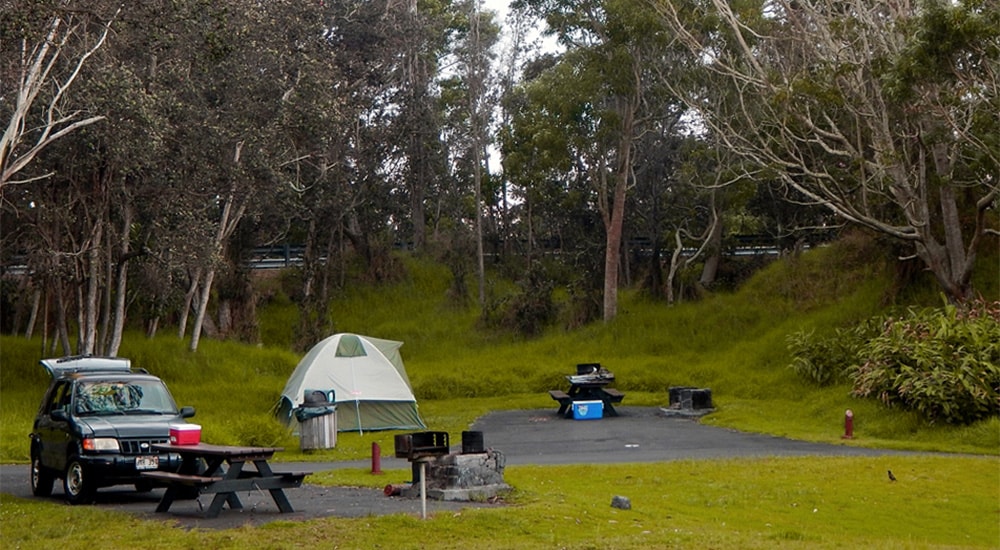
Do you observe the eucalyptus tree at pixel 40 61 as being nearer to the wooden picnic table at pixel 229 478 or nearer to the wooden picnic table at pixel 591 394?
the wooden picnic table at pixel 229 478

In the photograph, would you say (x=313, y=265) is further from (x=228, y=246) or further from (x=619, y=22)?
(x=619, y=22)

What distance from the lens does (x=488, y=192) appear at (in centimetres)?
5031

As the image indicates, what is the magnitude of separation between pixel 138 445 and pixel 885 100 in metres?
18.8

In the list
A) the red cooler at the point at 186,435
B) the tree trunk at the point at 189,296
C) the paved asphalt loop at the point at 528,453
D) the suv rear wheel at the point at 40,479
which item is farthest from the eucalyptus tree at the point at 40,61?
the tree trunk at the point at 189,296

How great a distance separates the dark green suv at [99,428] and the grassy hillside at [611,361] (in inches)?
210

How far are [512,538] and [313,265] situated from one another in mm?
31684

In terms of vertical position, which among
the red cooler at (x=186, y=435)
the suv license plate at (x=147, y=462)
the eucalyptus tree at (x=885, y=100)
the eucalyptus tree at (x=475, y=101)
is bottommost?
the suv license plate at (x=147, y=462)

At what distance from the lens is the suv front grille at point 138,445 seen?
14193mm

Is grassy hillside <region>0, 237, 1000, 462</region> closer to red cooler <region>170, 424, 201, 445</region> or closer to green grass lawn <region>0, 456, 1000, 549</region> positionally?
green grass lawn <region>0, 456, 1000, 549</region>

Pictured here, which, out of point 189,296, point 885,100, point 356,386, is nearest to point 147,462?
point 356,386

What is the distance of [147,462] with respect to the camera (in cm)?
1410

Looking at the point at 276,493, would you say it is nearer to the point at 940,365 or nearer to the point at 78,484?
the point at 78,484

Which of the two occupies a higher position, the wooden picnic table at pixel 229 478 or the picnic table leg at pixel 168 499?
the wooden picnic table at pixel 229 478

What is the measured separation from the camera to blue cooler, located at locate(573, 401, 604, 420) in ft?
89.8
